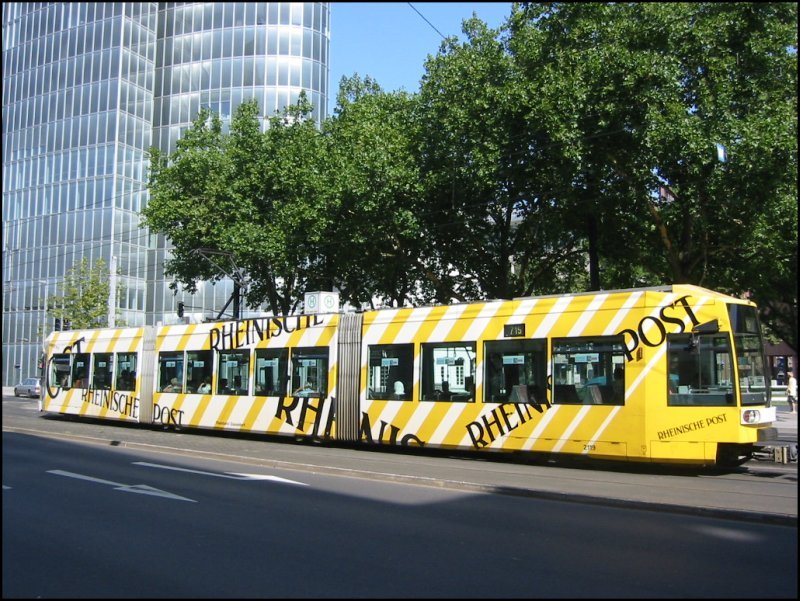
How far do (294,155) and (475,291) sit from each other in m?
8.58

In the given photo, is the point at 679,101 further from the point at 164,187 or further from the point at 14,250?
the point at 14,250

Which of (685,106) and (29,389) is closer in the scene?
(685,106)

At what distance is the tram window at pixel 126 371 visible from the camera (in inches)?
891

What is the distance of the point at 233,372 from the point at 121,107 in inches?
1871

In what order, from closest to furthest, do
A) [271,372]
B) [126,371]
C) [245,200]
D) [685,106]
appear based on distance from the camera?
1. [685,106]
2. [271,372]
3. [126,371]
4. [245,200]

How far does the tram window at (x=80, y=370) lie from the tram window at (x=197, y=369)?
562 cm

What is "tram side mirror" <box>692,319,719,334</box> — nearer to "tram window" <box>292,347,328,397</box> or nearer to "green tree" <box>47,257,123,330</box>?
"tram window" <box>292,347,328,397</box>

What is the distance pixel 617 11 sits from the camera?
17719 mm

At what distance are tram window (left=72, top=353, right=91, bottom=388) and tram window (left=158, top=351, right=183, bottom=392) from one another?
423 centimetres

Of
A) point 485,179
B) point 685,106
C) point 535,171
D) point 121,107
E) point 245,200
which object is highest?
point 121,107

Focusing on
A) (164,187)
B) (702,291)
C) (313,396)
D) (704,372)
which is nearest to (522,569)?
(704,372)

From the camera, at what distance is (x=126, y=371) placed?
22.9 m

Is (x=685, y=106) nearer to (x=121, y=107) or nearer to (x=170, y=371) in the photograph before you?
(x=170, y=371)

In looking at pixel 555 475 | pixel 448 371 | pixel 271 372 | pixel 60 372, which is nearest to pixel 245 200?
pixel 60 372
